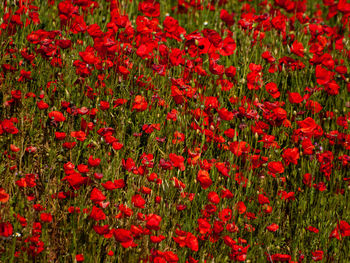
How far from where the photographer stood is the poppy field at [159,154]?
2373 mm

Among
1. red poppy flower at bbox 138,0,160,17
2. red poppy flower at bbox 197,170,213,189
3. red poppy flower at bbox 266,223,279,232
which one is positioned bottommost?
red poppy flower at bbox 266,223,279,232

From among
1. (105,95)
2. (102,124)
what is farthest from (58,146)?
(105,95)

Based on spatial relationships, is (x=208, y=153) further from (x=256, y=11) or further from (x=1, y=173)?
(x=256, y=11)

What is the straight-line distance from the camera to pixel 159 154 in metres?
2.95

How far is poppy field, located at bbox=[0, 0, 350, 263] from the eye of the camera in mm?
2373

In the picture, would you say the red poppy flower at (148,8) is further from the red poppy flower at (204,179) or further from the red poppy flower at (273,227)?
the red poppy flower at (273,227)

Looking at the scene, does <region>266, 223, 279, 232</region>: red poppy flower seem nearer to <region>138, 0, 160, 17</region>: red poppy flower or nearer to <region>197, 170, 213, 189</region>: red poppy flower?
<region>197, 170, 213, 189</region>: red poppy flower

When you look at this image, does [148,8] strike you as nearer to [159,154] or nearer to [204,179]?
[159,154]

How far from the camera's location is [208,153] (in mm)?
2986

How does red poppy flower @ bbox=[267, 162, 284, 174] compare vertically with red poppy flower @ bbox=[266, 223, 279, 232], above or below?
above

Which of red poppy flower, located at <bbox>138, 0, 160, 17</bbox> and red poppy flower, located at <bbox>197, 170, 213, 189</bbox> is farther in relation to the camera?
red poppy flower, located at <bbox>138, 0, 160, 17</bbox>

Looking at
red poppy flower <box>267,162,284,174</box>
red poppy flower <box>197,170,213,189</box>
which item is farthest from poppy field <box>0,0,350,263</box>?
red poppy flower <box>267,162,284,174</box>

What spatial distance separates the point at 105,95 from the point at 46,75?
0.42m

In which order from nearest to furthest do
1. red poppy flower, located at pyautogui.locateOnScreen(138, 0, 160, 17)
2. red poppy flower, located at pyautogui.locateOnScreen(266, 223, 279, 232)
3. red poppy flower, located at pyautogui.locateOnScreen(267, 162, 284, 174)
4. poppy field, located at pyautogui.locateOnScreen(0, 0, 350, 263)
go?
poppy field, located at pyautogui.locateOnScreen(0, 0, 350, 263) → red poppy flower, located at pyautogui.locateOnScreen(266, 223, 279, 232) → red poppy flower, located at pyautogui.locateOnScreen(267, 162, 284, 174) → red poppy flower, located at pyautogui.locateOnScreen(138, 0, 160, 17)
